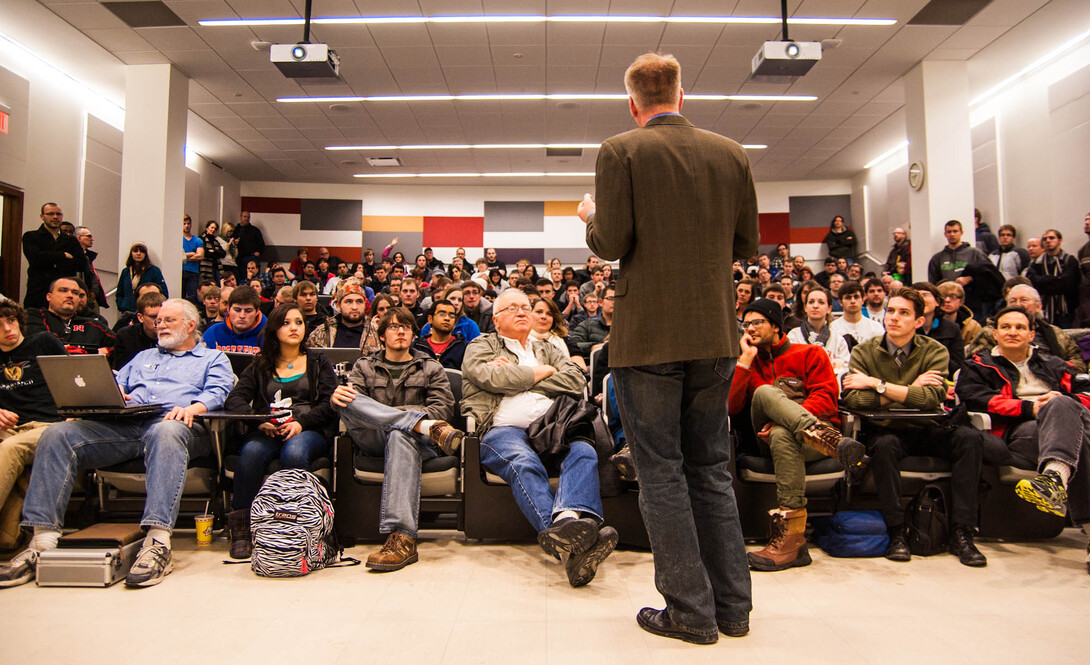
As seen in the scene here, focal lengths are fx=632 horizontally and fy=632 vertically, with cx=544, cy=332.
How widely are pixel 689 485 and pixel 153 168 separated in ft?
25.4

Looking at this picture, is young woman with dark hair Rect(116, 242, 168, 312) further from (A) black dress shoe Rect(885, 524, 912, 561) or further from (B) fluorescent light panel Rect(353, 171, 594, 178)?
(A) black dress shoe Rect(885, 524, 912, 561)

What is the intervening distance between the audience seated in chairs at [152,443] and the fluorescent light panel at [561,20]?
4.16m

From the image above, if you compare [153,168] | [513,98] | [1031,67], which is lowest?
[153,168]

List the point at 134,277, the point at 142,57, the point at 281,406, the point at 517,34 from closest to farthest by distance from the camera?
the point at 281,406, the point at 517,34, the point at 134,277, the point at 142,57

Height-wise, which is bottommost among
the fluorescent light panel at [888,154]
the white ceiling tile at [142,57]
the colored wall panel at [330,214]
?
the colored wall panel at [330,214]

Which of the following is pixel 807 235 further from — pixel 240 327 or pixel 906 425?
pixel 240 327

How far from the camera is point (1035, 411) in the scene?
2953 millimetres

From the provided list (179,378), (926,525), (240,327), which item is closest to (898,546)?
(926,525)

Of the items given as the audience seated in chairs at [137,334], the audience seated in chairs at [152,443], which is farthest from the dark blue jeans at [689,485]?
the audience seated in chairs at [137,334]

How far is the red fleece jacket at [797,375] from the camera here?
292 cm

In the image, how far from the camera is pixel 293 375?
324 cm

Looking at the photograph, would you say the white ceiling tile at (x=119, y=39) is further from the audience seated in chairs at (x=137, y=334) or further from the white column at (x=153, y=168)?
the audience seated in chairs at (x=137, y=334)

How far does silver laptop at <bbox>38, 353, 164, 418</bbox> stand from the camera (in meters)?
2.72

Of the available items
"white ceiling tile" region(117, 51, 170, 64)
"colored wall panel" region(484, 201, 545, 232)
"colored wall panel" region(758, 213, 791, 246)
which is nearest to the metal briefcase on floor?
"white ceiling tile" region(117, 51, 170, 64)
